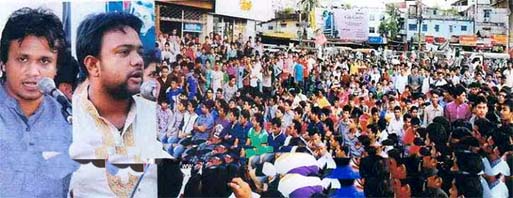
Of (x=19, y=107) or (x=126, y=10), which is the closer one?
(x=126, y=10)

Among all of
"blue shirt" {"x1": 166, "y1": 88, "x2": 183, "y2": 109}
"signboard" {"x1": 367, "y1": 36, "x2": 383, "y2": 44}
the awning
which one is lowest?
"blue shirt" {"x1": 166, "y1": 88, "x2": 183, "y2": 109}

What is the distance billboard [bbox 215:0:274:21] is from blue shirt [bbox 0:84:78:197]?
1.04 m

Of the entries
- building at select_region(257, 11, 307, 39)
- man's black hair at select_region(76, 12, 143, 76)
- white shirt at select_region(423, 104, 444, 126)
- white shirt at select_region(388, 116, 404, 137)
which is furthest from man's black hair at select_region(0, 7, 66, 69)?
white shirt at select_region(423, 104, 444, 126)

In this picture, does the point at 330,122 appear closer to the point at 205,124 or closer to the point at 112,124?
the point at 205,124

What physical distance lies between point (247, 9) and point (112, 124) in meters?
0.96

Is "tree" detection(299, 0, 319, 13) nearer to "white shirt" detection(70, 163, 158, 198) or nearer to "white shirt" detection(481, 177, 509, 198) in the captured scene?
"white shirt" detection(70, 163, 158, 198)

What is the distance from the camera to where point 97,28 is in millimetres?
5297

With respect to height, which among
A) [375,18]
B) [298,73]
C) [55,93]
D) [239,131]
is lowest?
[239,131]

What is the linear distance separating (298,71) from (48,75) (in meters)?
1.36

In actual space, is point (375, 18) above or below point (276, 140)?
above

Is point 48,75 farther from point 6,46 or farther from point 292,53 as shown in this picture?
point 292,53

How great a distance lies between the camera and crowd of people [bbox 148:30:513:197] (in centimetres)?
532

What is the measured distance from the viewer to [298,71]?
5.48 metres

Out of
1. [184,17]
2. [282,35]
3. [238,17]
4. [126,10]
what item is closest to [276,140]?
[282,35]
